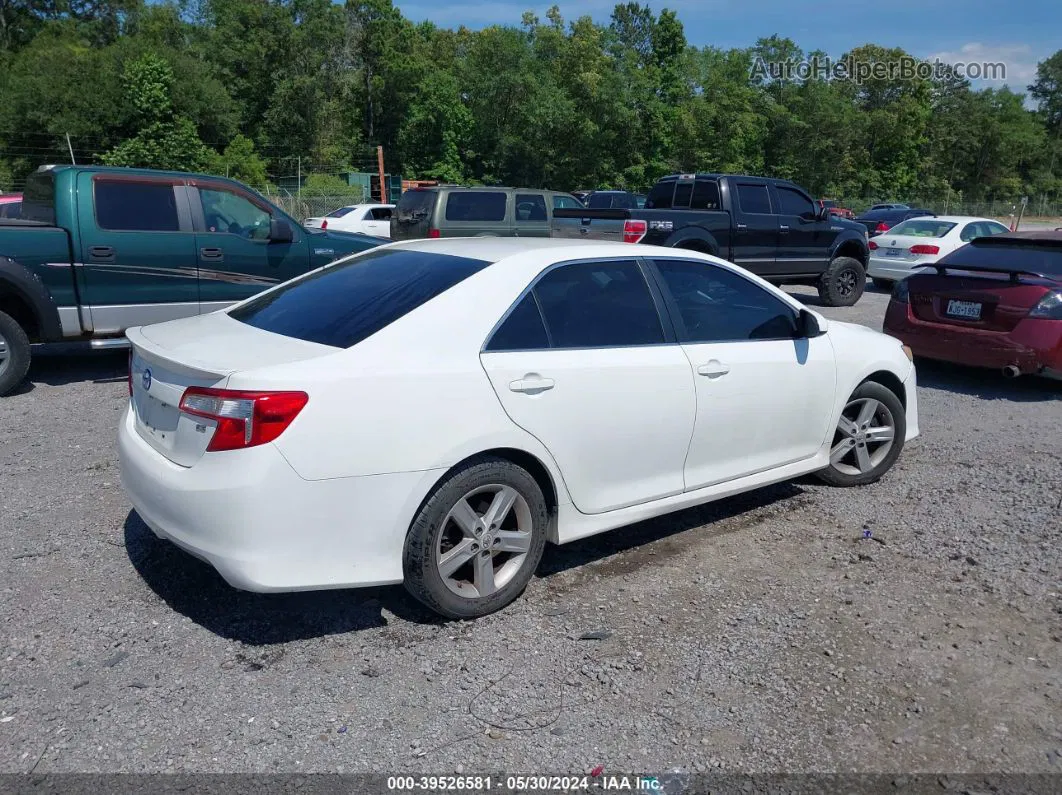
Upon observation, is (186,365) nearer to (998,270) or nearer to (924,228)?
(998,270)

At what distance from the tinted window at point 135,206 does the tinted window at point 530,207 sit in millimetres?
7463

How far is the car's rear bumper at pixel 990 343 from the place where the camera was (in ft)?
25.0

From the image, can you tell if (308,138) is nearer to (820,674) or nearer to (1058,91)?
(820,674)

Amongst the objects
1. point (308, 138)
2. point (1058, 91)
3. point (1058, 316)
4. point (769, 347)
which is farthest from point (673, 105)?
point (1058, 91)

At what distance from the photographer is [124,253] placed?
309 inches

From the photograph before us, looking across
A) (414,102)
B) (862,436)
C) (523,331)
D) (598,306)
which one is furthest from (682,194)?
(414,102)

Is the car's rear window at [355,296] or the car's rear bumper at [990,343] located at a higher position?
the car's rear window at [355,296]

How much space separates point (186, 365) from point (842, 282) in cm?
1258

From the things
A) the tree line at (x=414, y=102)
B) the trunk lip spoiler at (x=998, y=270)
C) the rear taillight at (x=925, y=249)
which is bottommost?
the rear taillight at (x=925, y=249)

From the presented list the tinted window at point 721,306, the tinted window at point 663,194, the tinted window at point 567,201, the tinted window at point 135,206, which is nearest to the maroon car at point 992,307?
the tinted window at point 721,306

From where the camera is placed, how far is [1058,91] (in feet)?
305

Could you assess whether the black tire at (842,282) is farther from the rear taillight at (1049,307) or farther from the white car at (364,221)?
the white car at (364,221)

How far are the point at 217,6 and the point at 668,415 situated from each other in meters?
59.8

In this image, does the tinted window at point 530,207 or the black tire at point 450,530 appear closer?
the black tire at point 450,530
